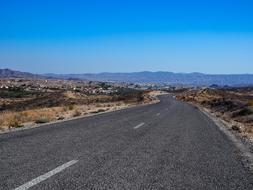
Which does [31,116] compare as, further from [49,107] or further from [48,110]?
[49,107]

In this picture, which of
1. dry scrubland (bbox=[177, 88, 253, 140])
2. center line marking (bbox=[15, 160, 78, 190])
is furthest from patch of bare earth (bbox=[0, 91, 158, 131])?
dry scrubland (bbox=[177, 88, 253, 140])

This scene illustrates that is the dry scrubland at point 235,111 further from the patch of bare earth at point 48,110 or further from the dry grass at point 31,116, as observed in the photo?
the dry grass at point 31,116

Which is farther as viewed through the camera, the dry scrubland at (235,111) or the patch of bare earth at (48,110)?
the patch of bare earth at (48,110)

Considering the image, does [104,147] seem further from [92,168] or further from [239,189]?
[239,189]

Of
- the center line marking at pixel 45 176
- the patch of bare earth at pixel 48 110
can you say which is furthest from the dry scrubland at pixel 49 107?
the center line marking at pixel 45 176

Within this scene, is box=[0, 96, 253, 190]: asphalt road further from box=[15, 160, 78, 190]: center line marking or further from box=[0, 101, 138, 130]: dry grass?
box=[0, 101, 138, 130]: dry grass

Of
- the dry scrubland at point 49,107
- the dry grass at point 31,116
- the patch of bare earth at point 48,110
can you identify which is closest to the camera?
the dry grass at point 31,116

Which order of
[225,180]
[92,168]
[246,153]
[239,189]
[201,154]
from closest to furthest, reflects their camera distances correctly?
[239,189], [225,180], [92,168], [201,154], [246,153]

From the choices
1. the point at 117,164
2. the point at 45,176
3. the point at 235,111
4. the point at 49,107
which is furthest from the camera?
the point at 49,107

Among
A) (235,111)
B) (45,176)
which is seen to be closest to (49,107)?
(235,111)

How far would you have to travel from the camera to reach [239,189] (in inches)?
289

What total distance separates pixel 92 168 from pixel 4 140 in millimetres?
5346

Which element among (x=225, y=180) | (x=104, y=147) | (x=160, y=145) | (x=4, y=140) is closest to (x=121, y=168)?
(x=225, y=180)

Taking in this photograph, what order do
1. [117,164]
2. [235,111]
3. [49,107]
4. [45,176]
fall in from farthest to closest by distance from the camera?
[49,107], [235,111], [117,164], [45,176]
